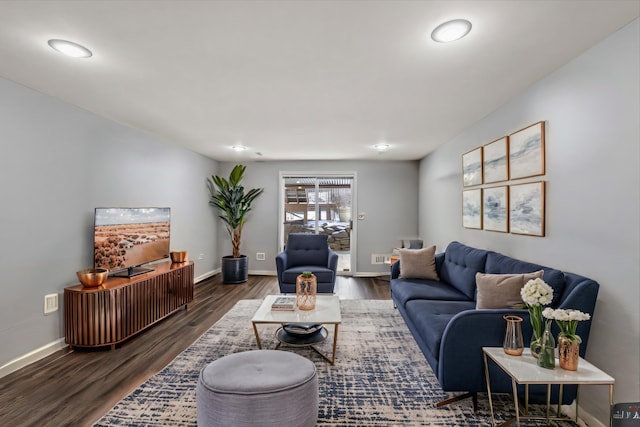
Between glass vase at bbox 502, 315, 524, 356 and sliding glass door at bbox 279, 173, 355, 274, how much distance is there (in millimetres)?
4722

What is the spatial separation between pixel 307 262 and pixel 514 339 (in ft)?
11.0

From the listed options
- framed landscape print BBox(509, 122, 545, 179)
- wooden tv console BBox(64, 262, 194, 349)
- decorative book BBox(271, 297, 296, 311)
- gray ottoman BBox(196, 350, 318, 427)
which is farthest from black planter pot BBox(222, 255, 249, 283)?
framed landscape print BBox(509, 122, 545, 179)

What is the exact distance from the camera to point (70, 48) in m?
1.98

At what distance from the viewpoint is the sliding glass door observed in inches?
260

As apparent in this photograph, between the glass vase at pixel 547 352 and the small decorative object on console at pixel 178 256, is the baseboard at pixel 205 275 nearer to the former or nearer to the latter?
the small decorative object on console at pixel 178 256

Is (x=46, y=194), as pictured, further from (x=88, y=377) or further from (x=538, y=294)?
(x=538, y=294)

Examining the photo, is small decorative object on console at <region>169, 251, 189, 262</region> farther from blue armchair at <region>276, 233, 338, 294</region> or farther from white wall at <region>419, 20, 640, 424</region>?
white wall at <region>419, 20, 640, 424</region>

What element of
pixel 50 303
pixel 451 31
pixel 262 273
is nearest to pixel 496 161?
pixel 451 31

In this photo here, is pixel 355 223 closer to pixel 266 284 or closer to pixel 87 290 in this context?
pixel 266 284

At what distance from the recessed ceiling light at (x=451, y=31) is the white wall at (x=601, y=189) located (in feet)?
2.94

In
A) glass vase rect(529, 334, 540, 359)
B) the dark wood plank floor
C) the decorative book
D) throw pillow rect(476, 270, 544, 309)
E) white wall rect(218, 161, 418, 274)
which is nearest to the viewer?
glass vase rect(529, 334, 540, 359)

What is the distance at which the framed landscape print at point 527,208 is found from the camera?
2484 mm

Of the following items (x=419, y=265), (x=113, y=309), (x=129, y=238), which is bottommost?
(x=113, y=309)

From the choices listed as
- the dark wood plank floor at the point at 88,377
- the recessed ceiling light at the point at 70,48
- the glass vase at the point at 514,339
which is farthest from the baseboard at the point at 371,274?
Answer: the recessed ceiling light at the point at 70,48
